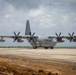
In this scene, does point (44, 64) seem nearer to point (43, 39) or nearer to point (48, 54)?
point (48, 54)

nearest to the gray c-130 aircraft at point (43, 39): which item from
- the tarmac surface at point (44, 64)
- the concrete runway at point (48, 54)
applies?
the concrete runway at point (48, 54)

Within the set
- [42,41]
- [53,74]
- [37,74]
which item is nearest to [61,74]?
[53,74]

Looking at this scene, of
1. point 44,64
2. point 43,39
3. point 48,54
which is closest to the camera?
point 44,64

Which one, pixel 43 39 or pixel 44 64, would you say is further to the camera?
pixel 43 39

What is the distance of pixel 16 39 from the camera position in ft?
245

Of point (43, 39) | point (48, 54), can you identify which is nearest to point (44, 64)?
point (48, 54)

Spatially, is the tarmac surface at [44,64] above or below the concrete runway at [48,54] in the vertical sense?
above

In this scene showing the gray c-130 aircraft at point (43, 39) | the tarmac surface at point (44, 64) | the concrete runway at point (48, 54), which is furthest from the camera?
the gray c-130 aircraft at point (43, 39)

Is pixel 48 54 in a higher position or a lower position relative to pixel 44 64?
lower

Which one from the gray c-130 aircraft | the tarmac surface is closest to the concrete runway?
the tarmac surface

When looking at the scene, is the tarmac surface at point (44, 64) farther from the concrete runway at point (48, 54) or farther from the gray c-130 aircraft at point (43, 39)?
the gray c-130 aircraft at point (43, 39)

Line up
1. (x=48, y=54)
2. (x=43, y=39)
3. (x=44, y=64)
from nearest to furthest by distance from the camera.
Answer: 1. (x=44, y=64)
2. (x=48, y=54)
3. (x=43, y=39)

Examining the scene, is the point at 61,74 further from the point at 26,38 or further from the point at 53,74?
the point at 26,38

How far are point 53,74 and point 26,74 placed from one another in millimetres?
1516
